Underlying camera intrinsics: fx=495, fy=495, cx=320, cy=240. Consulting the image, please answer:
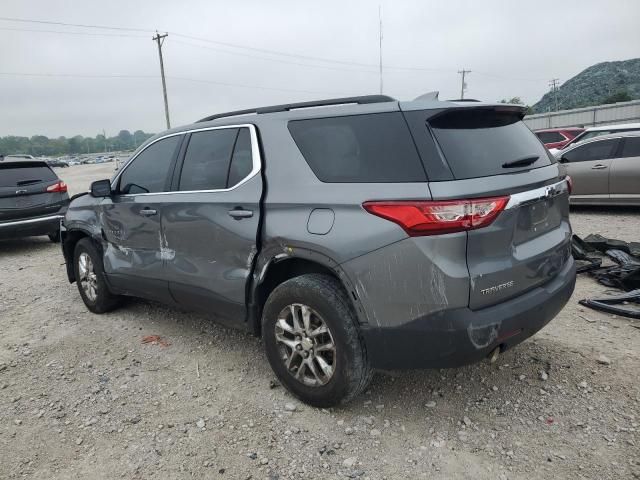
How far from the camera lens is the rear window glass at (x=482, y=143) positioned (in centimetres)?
252

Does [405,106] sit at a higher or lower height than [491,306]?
higher

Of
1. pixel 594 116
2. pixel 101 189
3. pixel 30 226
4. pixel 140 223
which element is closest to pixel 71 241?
→ pixel 101 189

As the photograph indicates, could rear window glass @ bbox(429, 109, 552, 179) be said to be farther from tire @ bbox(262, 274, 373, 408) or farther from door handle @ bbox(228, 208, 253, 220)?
door handle @ bbox(228, 208, 253, 220)

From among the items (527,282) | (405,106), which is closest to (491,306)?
(527,282)

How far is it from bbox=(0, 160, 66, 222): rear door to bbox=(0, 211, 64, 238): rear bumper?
0.26ft

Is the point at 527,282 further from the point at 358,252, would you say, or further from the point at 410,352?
the point at 358,252

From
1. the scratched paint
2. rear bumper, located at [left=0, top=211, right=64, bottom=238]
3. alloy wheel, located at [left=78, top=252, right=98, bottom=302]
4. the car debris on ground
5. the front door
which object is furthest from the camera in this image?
rear bumper, located at [left=0, top=211, right=64, bottom=238]

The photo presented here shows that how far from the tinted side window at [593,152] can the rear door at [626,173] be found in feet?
0.54

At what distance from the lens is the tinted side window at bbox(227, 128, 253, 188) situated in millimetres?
3285

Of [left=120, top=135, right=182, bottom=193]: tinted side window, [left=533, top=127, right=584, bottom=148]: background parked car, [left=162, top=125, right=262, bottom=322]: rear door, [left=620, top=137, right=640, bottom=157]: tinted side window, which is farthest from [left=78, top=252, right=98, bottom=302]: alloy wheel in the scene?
[left=533, top=127, right=584, bottom=148]: background parked car

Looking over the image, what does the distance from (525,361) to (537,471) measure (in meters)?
1.15

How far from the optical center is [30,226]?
811cm

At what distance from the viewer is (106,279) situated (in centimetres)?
464

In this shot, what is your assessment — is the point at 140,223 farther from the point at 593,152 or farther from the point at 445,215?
the point at 593,152
